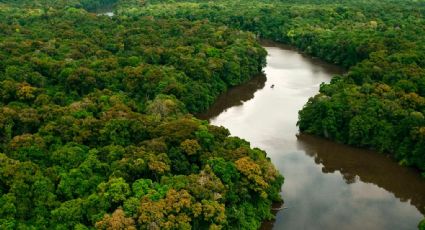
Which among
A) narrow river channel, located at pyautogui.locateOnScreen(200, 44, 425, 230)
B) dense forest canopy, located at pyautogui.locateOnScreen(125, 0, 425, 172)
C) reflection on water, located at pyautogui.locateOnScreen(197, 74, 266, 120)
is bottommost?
reflection on water, located at pyautogui.locateOnScreen(197, 74, 266, 120)

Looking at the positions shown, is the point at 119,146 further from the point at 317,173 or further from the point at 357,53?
the point at 357,53

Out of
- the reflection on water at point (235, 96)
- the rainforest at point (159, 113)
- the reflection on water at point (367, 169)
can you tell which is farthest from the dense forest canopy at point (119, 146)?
the reflection on water at point (367, 169)

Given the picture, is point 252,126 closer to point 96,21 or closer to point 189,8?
point 96,21

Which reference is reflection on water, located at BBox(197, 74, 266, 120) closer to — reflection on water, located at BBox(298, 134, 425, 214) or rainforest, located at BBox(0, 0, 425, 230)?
rainforest, located at BBox(0, 0, 425, 230)

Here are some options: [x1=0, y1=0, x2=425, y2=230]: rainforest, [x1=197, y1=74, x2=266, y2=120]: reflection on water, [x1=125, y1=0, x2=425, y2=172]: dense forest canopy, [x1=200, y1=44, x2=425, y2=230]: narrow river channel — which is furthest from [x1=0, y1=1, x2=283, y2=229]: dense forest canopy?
[x1=125, y1=0, x2=425, y2=172]: dense forest canopy

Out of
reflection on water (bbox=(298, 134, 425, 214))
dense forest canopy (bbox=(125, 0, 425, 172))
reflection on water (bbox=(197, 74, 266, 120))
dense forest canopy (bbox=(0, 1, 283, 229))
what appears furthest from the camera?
reflection on water (bbox=(197, 74, 266, 120))

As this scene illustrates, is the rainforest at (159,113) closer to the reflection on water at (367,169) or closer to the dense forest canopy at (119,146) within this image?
the dense forest canopy at (119,146)
